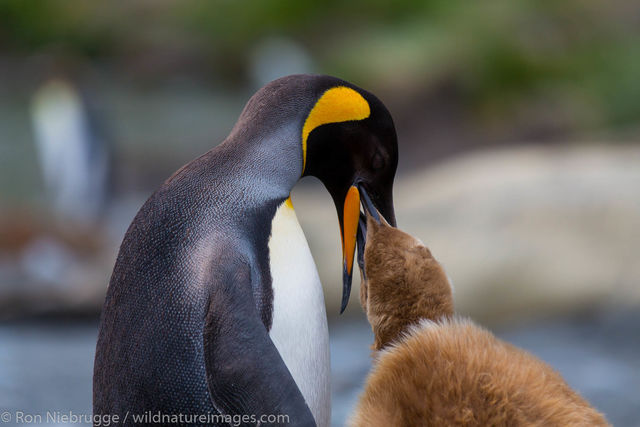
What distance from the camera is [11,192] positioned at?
787 cm

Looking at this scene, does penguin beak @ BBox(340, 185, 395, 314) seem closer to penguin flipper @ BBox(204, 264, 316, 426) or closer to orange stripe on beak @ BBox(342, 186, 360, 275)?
orange stripe on beak @ BBox(342, 186, 360, 275)

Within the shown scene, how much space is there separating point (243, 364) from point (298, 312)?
229 mm

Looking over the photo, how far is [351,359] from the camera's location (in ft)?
13.2

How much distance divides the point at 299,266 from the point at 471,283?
3.31m

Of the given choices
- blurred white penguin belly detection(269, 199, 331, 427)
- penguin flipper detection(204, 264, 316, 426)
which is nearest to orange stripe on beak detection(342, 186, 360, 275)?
blurred white penguin belly detection(269, 199, 331, 427)

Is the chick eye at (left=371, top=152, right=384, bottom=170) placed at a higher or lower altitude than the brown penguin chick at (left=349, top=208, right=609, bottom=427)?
higher

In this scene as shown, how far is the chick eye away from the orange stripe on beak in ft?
0.20

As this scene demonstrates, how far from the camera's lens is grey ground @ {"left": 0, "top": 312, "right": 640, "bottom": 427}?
3.42 metres

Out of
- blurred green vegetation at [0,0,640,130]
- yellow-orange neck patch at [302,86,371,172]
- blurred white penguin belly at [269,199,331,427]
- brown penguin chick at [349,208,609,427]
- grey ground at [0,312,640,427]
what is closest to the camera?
brown penguin chick at [349,208,609,427]

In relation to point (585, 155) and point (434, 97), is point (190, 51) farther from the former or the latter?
point (585, 155)

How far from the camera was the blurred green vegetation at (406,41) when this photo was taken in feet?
29.4

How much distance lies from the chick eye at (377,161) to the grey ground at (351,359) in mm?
1707

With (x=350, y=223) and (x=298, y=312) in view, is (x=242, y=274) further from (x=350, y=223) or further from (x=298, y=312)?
(x=350, y=223)

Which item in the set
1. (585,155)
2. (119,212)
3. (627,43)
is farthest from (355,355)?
(627,43)
